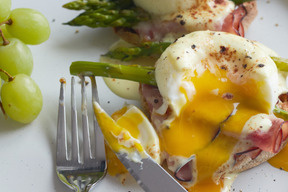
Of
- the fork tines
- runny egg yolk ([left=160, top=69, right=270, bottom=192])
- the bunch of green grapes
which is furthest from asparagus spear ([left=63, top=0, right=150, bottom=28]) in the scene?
runny egg yolk ([left=160, top=69, right=270, bottom=192])

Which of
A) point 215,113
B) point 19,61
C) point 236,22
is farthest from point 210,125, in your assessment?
point 19,61

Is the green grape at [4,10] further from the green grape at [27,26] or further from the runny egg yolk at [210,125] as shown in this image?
the runny egg yolk at [210,125]

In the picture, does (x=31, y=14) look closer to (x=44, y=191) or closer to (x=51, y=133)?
(x=51, y=133)

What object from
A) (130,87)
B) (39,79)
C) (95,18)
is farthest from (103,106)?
(95,18)

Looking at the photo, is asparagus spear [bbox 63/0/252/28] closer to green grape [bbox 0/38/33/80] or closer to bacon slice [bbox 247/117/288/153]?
green grape [bbox 0/38/33/80]

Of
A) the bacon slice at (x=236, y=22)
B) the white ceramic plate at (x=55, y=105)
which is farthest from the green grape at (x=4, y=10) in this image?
the bacon slice at (x=236, y=22)

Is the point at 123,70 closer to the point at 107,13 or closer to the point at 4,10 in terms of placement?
the point at 107,13

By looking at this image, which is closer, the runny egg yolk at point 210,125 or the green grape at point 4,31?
the runny egg yolk at point 210,125
